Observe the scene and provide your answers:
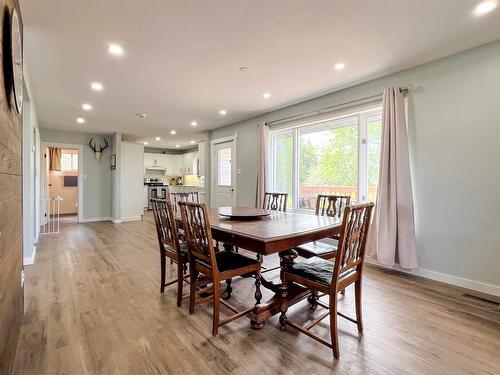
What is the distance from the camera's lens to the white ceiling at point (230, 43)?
78.5 inches

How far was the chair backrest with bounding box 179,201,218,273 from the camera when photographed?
1842 mm

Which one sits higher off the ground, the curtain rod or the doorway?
the curtain rod

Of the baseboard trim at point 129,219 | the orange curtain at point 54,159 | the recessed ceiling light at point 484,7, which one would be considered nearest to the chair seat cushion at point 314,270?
the recessed ceiling light at point 484,7

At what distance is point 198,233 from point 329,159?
2791mm

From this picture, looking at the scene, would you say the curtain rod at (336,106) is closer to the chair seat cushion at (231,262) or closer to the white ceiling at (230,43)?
the white ceiling at (230,43)

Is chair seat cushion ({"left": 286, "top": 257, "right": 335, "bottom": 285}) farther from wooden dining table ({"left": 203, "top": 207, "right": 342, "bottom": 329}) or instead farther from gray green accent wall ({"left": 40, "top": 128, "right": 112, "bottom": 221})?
gray green accent wall ({"left": 40, "top": 128, "right": 112, "bottom": 221})

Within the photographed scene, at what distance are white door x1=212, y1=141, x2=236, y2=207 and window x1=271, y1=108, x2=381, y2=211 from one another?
1284mm

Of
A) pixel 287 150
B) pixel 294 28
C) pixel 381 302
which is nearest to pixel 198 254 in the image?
pixel 381 302

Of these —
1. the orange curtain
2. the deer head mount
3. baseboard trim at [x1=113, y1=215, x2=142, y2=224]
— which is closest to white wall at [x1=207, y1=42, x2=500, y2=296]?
baseboard trim at [x1=113, y1=215, x2=142, y2=224]

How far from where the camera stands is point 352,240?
1725mm

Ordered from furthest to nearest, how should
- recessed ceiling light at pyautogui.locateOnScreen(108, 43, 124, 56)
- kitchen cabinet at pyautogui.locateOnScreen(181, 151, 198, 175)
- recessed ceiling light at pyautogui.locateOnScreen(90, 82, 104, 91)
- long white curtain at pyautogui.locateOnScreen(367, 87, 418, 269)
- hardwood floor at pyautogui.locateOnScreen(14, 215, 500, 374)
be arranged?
1. kitchen cabinet at pyautogui.locateOnScreen(181, 151, 198, 175)
2. recessed ceiling light at pyautogui.locateOnScreen(90, 82, 104, 91)
3. long white curtain at pyautogui.locateOnScreen(367, 87, 418, 269)
4. recessed ceiling light at pyautogui.locateOnScreen(108, 43, 124, 56)
5. hardwood floor at pyautogui.locateOnScreen(14, 215, 500, 374)

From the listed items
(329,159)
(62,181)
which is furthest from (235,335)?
(62,181)

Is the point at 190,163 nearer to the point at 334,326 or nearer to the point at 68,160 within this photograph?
the point at 68,160

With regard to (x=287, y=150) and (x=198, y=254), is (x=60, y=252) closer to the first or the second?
(x=198, y=254)
